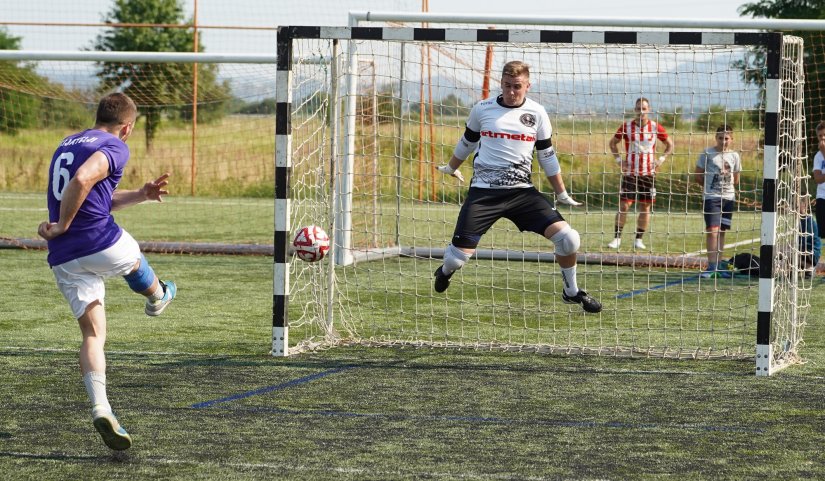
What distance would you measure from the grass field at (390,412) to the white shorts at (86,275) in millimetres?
691

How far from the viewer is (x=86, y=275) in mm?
5770

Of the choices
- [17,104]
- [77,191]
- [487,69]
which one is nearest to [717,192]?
[487,69]

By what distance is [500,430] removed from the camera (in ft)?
19.9

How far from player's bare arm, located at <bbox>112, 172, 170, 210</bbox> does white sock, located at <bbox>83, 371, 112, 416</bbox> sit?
3.35ft

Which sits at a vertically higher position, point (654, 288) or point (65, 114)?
point (65, 114)

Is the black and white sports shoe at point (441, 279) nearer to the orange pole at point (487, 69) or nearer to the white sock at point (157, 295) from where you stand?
the white sock at point (157, 295)

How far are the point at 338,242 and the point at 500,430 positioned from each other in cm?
688

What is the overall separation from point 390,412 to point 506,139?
2.65m

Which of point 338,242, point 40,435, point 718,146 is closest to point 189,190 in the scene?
point 338,242

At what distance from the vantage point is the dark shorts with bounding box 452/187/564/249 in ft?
27.7

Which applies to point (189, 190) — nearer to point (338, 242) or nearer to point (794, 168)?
point (338, 242)

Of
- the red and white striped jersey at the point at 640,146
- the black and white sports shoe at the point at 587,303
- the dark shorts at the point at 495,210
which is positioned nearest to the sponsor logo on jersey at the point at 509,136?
the dark shorts at the point at 495,210

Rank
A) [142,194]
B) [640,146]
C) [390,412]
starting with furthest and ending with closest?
[640,146]
[390,412]
[142,194]

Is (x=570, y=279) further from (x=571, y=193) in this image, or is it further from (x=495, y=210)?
(x=571, y=193)
